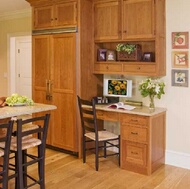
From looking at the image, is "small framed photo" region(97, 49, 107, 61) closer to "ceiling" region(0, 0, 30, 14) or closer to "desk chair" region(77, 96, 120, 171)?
"desk chair" region(77, 96, 120, 171)

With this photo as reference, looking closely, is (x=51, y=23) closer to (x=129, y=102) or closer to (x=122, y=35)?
(x=122, y=35)

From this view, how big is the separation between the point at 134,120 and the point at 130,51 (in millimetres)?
1029

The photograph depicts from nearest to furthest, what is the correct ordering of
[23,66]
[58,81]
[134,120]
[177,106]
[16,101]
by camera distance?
[16,101] < [134,120] < [177,106] < [58,81] < [23,66]

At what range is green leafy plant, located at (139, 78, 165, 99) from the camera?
13.4 ft

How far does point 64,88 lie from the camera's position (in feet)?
15.2

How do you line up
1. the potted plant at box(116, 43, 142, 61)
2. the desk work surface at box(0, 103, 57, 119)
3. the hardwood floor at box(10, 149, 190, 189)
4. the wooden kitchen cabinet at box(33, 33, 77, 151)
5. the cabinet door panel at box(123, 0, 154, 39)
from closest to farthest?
the desk work surface at box(0, 103, 57, 119)
the hardwood floor at box(10, 149, 190, 189)
the cabinet door panel at box(123, 0, 154, 39)
the potted plant at box(116, 43, 142, 61)
the wooden kitchen cabinet at box(33, 33, 77, 151)

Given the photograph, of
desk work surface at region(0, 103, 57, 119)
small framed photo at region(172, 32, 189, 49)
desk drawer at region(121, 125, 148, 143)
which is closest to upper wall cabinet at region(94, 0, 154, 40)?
small framed photo at region(172, 32, 189, 49)

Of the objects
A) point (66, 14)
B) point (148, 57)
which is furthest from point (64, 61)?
point (148, 57)

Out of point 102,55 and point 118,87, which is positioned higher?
point 102,55

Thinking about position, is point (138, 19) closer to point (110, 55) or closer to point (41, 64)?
point (110, 55)

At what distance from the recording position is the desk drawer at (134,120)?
3899mm

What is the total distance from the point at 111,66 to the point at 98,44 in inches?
20.1

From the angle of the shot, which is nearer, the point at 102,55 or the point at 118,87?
the point at 118,87

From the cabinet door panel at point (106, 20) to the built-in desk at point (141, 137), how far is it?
113 centimetres
